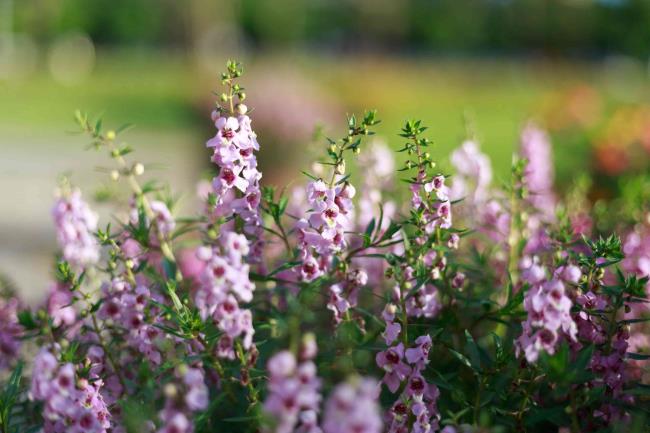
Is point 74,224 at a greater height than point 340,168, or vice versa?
point 340,168

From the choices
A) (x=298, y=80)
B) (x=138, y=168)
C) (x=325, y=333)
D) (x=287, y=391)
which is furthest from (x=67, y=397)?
(x=298, y=80)

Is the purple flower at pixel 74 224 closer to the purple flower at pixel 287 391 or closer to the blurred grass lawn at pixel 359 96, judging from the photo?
the purple flower at pixel 287 391

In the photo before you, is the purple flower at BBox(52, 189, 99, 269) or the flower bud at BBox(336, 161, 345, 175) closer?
the flower bud at BBox(336, 161, 345, 175)

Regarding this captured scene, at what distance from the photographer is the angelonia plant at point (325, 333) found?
5.82ft

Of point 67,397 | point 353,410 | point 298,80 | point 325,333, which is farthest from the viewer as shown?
point 298,80

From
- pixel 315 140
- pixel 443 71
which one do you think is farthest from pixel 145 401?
pixel 443 71

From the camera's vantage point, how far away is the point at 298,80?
17188mm

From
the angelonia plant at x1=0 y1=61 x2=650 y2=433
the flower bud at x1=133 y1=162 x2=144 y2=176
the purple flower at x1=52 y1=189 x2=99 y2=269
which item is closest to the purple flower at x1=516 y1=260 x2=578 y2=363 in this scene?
the angelonia plant at x1=0 y1=61 x2=650 y2=433

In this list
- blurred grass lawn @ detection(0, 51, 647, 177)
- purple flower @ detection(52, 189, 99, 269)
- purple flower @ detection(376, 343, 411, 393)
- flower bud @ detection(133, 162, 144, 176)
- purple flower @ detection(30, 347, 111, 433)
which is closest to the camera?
purple flower @ detection(30, 347, 111, 433)

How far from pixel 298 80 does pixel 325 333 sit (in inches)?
585

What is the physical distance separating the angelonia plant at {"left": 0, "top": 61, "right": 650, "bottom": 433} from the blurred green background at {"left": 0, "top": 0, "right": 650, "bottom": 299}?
35cm

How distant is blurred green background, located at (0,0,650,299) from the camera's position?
10977 mm

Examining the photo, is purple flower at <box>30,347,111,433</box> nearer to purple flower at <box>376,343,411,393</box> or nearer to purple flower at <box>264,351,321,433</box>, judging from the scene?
purple flower at <box>264,351,321,433</box>

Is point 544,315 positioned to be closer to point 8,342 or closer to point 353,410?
point 353,410
